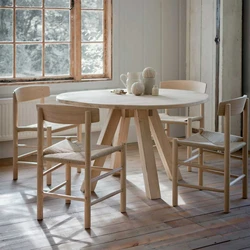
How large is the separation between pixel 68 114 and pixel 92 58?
2.77 metres

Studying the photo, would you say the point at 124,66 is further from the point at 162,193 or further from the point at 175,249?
the point at 175,249

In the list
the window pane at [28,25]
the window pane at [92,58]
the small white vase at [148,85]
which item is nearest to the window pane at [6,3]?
the window pane at [28,25]

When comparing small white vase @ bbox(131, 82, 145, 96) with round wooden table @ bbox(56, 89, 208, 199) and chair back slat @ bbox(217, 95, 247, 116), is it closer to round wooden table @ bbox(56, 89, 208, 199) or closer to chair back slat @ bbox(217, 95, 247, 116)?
round wooden table @ bbox(56, 89, 208, 199)

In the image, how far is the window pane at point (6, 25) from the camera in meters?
5.80

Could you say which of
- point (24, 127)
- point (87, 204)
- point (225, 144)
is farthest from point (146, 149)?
point (24, 127)

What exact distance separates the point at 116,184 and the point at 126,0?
8.04 ft

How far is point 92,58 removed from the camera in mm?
6371

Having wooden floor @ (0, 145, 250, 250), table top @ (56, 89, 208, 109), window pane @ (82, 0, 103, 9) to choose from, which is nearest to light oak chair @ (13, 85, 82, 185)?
wooden floor @ (0, 145, 250, 250)

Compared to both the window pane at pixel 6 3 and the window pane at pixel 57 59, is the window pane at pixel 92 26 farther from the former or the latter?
the window pane at pixel 6 3

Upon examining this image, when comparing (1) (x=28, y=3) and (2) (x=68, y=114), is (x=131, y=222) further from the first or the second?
(1) (x=28, y=3)

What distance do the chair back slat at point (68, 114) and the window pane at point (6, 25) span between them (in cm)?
233

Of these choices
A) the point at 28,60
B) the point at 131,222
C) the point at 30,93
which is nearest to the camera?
the point at 131,222

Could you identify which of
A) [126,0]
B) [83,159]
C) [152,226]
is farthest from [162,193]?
[126,0]

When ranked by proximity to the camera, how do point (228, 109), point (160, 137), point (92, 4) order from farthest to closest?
point (92, 4) → point (160, 137) → point (228, 109)
